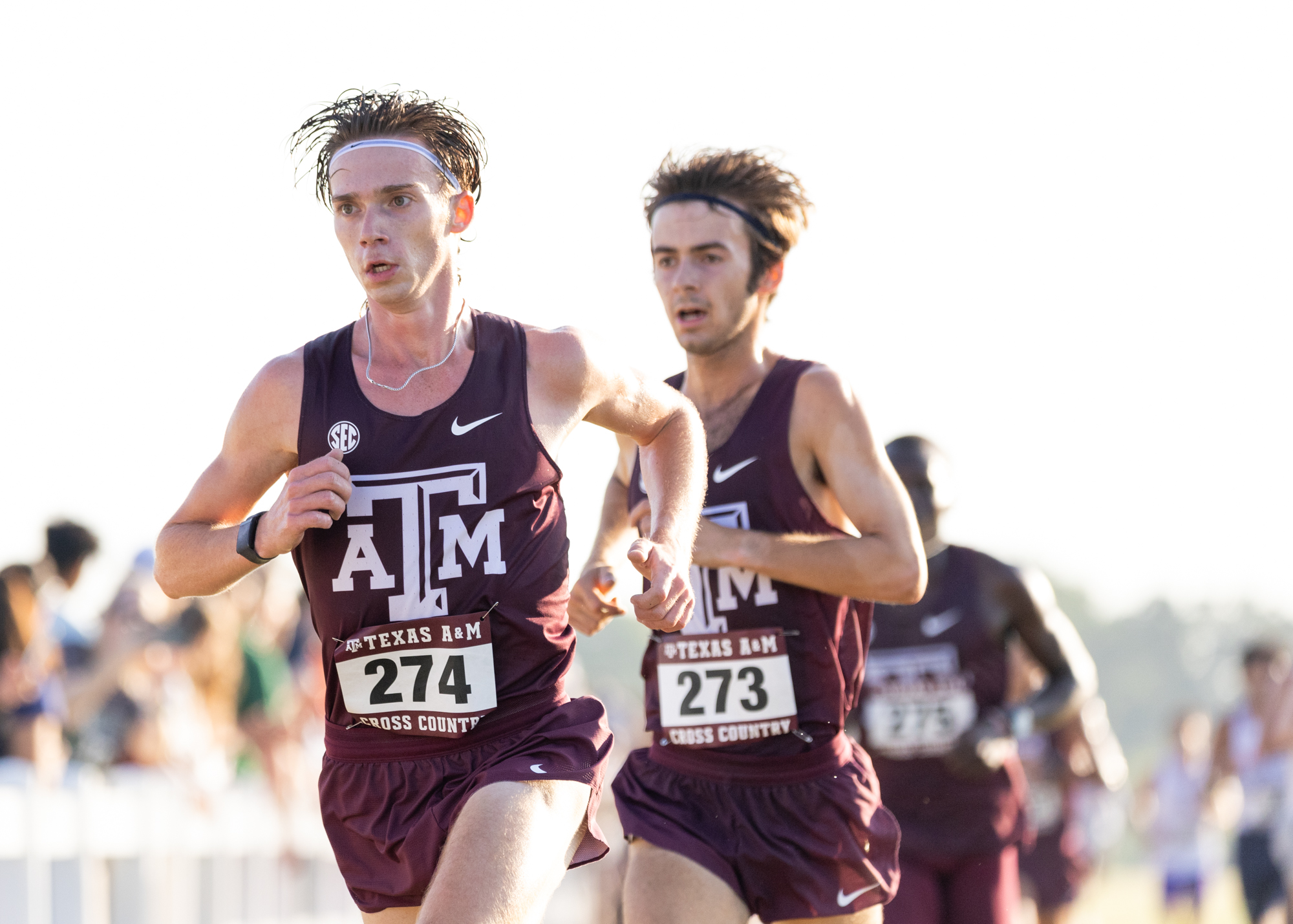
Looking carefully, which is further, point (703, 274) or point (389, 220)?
point (703, 274)

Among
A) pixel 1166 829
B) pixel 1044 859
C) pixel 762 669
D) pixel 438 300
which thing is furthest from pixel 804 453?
pixel 1166 829

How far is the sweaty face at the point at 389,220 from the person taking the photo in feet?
14.3

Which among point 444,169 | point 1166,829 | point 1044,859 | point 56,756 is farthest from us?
point 1166,829

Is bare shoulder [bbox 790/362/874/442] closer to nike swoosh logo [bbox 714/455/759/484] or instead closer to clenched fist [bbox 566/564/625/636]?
nike swoosh logo [bbox 714/455/759/484]

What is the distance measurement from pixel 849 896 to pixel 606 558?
1.30 meters

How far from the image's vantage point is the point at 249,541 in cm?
414

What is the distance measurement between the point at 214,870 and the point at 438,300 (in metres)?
7.44

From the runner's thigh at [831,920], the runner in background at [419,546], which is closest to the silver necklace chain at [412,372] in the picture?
the runner in background at [419,546]

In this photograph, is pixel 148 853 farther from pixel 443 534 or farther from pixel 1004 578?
pixel 443 534

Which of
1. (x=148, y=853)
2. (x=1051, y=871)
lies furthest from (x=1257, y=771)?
(x=148, y=853)

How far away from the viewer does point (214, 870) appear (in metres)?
11.0

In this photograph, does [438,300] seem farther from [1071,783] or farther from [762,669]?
[1071,783]

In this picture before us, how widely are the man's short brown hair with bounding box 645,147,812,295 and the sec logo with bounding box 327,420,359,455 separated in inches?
77.3

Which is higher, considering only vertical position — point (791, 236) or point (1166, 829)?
point (791, 236)
